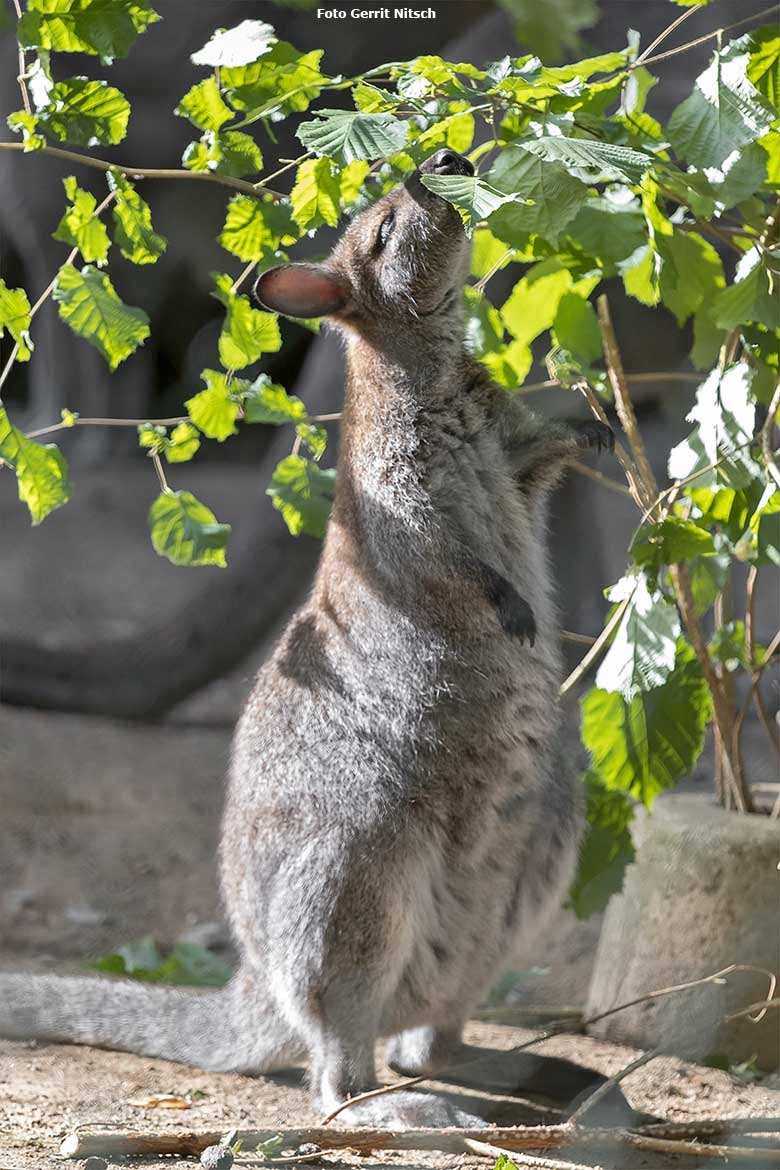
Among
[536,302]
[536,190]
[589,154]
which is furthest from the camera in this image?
[536,302]

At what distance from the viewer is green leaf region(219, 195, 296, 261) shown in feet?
11.2

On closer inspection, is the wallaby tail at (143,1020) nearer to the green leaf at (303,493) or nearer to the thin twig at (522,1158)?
the thin twig at (522,1158)

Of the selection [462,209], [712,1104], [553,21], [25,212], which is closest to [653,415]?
[25,212]

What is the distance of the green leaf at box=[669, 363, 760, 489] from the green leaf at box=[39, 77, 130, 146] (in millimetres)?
1460

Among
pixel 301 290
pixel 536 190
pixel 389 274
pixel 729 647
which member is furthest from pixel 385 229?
pixel 729 647

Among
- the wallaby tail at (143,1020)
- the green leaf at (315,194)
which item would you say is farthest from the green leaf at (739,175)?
the wallaby tail at (143,1020)

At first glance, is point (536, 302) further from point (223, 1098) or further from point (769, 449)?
point (223, 1098)

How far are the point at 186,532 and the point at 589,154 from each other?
166 centimetres

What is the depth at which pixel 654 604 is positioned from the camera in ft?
10.2

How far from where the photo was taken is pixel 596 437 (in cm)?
375

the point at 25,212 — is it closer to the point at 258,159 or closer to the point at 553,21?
the point at 258,159

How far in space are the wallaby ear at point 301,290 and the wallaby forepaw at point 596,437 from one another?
768 mm

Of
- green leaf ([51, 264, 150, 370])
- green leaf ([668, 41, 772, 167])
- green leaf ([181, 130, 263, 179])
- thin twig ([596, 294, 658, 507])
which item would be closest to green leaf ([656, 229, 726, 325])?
thin twig ([596, 294, 658, 507])

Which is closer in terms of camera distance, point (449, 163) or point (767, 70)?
point (767, 70)
